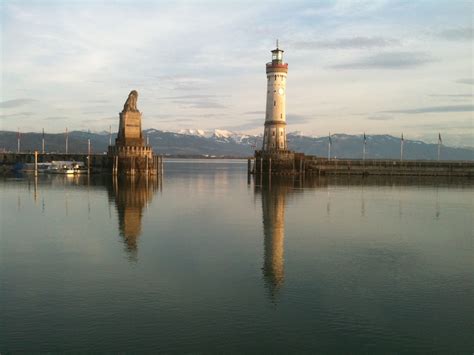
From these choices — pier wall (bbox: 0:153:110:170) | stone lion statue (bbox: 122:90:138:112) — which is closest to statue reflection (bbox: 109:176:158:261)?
stone lion statue (bbox: 122:90:138:112)

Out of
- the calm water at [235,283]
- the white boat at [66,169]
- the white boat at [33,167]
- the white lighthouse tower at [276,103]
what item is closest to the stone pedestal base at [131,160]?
the white boat at [66,169]

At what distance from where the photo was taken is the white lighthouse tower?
10619 cm

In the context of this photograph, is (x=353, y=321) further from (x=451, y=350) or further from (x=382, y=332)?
(x=451, y=350)

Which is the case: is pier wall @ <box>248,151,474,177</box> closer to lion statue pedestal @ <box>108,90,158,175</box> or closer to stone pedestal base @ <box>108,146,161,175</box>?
stone pedestal base @ <box>108,146,161,175</box>

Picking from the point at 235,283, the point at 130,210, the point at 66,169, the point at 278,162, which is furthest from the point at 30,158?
the point at 235,283

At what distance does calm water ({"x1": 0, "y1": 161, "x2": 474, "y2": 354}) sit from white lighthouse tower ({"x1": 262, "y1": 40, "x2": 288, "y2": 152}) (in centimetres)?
6346

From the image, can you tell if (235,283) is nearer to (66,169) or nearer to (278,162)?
(278,162)

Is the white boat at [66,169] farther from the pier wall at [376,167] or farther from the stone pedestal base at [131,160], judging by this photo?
the pier wall at [376,167]

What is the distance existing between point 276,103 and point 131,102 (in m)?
31.1

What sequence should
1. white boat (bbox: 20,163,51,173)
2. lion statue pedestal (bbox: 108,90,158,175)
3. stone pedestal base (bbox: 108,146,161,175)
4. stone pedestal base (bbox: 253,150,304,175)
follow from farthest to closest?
white boat (bbox: 20,163,51,173) < stone pedestal base (bbox: 253,150,304,175) < stone pedestal base (bbox: 108,146,161,175) < lion statue pedestal (bbox: 108,90,158,175)

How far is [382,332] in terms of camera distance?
17.5 m

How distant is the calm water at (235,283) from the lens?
1695 centimetres

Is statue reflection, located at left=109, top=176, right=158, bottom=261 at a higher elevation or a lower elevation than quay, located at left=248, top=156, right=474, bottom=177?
lower

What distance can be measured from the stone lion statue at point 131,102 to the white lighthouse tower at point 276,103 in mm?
28674
